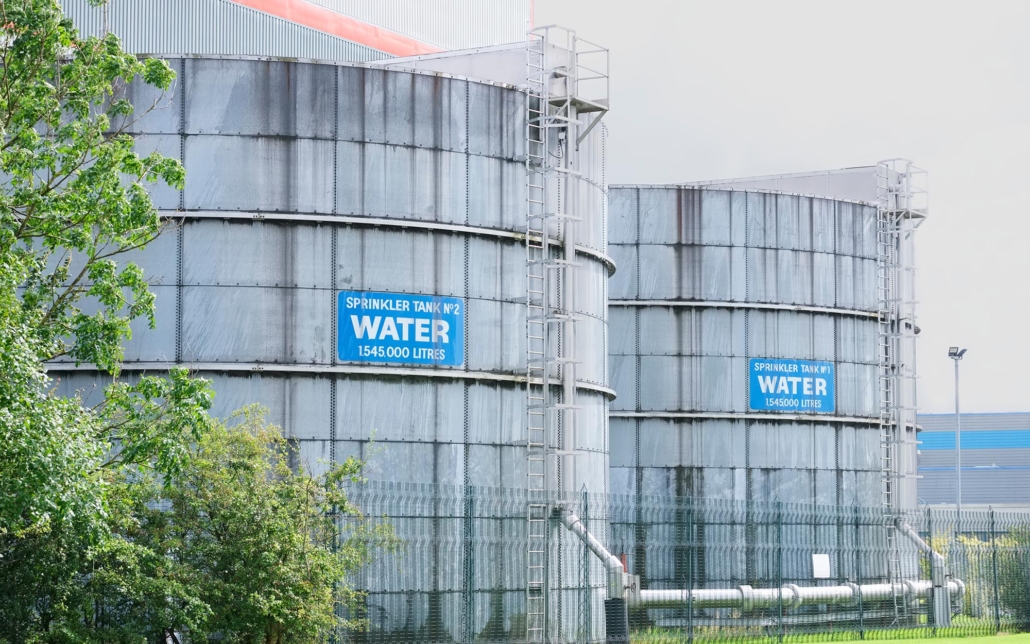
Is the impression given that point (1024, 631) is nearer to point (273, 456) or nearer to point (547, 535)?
point (547, 535)

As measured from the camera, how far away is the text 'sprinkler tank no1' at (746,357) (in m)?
36.0

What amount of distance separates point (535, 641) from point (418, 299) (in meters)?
5.76

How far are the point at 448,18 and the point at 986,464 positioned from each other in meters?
55.7

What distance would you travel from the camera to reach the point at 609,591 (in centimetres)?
2530

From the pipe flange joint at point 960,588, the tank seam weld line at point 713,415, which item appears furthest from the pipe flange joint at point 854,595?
the tank seam weld line at point 713,415

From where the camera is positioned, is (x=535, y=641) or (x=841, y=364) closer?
(x=535, y=641)

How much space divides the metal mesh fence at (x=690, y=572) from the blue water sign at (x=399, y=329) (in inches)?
82.2

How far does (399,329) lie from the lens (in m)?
23.8

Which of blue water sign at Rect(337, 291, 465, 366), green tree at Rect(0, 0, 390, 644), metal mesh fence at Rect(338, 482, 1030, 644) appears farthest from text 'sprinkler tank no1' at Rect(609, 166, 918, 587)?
green tree at Rect(0, 0, 390, 644)

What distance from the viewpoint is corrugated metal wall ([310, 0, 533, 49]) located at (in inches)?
1959

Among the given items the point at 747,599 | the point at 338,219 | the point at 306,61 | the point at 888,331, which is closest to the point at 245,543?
the point at 338,219

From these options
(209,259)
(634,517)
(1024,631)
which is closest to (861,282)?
(1024,631)

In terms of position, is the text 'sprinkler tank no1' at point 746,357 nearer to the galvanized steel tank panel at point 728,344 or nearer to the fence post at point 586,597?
the galvanized steel tank panel at point 728,344

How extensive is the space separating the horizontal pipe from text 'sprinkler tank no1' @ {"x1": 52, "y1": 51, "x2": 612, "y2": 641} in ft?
12.9
